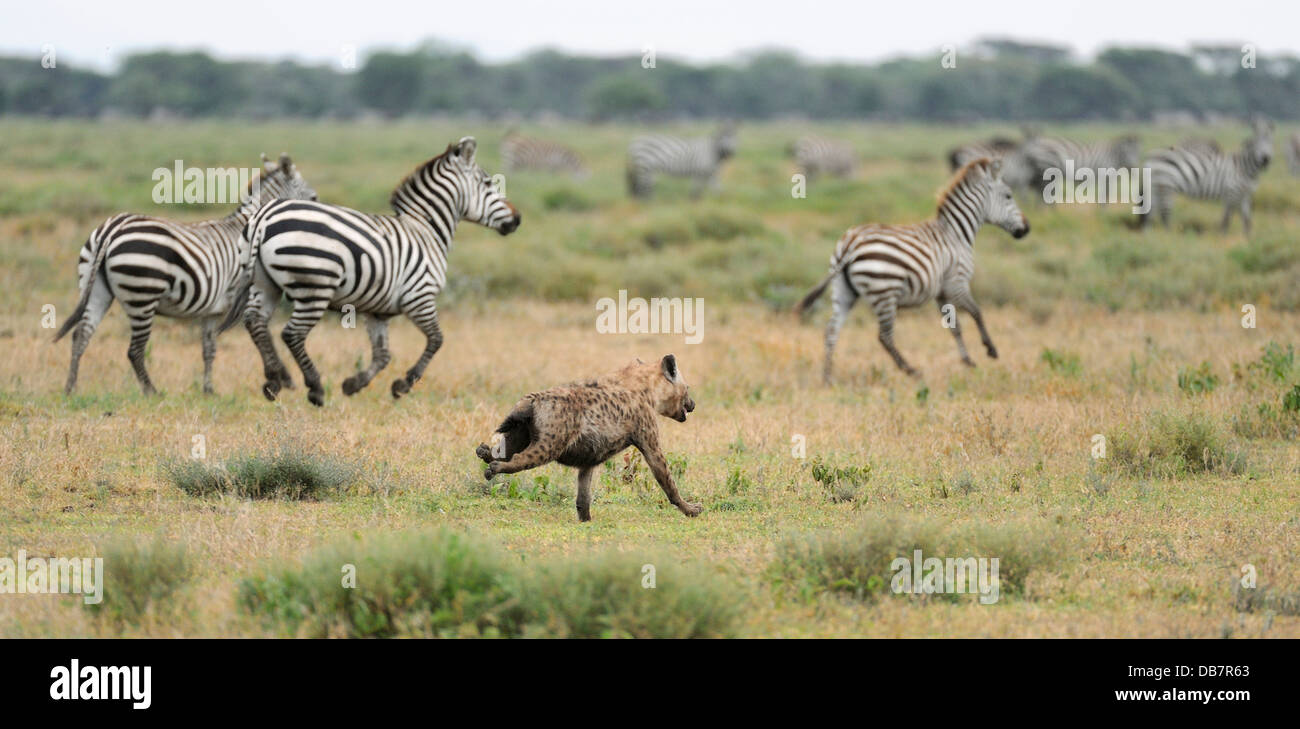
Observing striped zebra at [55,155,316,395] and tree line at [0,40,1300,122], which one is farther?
tree line at [0,40,1300,122]

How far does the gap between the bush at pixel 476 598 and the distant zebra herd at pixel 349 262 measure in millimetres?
5046

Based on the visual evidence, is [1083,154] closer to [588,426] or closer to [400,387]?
[400,387]

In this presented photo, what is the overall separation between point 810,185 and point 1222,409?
21.1 m

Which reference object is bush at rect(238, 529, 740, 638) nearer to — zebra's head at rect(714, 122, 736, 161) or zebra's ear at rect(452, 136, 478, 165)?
zebra's ear at rect(452, 136, 478, 165)

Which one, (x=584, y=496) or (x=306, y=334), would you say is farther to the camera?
(x=306, y=334)

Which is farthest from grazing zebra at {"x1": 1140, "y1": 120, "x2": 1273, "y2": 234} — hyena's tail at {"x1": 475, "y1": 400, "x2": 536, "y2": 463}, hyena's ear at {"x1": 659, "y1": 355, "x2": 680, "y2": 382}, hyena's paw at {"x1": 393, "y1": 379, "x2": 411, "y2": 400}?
hyena's tail at {"x1": 475, "y1": 400, "x2": 536, "y2": 463}

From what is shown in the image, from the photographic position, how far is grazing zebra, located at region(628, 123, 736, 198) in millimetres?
30344

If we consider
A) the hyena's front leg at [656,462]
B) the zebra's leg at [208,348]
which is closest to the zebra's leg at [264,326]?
the zebra's leg at [208,348]

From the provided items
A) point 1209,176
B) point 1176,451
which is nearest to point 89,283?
point 1176,451

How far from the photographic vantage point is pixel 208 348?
429 inches

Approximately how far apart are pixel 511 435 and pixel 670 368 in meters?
1.09

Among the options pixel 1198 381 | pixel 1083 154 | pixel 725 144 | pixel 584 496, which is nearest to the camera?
pixel 584 496

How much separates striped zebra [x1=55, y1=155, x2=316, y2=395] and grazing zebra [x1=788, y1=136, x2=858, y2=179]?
2500cm
